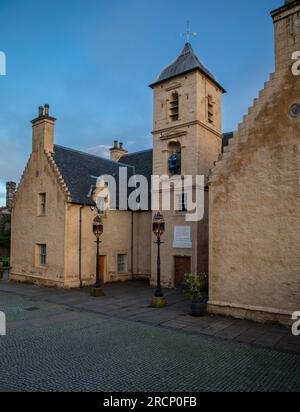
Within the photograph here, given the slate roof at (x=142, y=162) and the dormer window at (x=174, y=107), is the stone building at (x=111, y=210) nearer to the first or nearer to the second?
the dormer window at (x=174, y=107)

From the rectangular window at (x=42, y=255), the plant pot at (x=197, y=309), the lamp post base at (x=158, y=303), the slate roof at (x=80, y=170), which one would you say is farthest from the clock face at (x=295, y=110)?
the rectangular window at (x=42, y=255)

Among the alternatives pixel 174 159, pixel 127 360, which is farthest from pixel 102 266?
pixel 127 360

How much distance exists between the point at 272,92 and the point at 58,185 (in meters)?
14.8

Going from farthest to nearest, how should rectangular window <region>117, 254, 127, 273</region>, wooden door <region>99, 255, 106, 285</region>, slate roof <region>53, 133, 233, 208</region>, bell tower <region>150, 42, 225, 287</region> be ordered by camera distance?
rectangular window <region>117, 254, 127, 273</region>, wooden door <region>99, 255, 106, 285</region>, slate roof <region>53, 133, 233, 208</region>, bell tower <region>150, 42, 225, 287</region>

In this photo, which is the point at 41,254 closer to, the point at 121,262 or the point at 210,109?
the point at 121,262

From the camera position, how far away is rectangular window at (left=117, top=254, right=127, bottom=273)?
80.6 feet

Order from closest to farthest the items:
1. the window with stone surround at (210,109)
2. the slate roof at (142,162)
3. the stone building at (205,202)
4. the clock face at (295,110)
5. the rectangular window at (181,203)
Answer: the clock face at (295,110), the stone building at (205,202), the rectangular window at (181,203), the window with stone surround at (210,109), the slate roof at (142,162)

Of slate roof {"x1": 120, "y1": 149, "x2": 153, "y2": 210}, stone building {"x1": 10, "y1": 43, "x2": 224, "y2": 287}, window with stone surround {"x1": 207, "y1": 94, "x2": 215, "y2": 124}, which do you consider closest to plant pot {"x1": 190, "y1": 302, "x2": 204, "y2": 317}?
stone building {"x1": 10, "y1": 43, "x2": 224, "y2": 287}

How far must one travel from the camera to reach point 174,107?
21.7 meters

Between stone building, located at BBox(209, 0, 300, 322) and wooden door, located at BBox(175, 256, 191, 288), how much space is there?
21.3 ft

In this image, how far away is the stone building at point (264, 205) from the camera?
474 inches

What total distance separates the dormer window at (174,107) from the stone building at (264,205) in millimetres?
8820

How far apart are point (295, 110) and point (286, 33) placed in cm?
354

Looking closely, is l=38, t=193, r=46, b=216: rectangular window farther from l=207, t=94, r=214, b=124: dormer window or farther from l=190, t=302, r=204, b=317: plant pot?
l=190, t=302, r=204, b=317: plant pot
